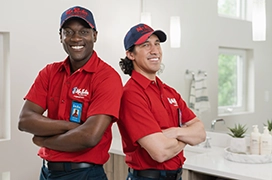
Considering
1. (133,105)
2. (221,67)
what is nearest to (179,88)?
(221,67)

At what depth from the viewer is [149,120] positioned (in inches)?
66.2

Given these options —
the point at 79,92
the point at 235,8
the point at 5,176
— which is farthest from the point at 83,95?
the point at 235,8

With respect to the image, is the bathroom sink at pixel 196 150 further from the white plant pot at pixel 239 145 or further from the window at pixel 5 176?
the window at pixel 5 176

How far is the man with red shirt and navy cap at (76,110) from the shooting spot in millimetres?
1595

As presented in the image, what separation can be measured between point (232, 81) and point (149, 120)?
147 centimetres

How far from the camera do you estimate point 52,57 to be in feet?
9.71

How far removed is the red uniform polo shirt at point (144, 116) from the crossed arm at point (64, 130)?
134mm

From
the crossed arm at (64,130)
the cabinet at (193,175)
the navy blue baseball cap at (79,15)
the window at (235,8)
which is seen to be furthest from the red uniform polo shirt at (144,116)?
the window at (235,8)

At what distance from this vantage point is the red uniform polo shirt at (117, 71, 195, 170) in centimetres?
169

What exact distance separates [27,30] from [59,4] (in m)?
0.39

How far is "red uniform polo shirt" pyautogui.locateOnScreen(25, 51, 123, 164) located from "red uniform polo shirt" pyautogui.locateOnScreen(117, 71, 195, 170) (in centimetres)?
9

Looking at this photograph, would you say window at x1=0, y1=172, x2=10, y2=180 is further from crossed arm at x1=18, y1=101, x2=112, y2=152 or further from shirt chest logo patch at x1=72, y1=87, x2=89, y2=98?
shirt chest logo patch at x1=72, y1=87, x2=89, y2=98

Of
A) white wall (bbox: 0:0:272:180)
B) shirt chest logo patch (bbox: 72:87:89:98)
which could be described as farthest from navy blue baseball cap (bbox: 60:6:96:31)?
white wall (bbox: 0:0:272:180)

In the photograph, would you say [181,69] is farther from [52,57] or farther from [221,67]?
[52,57]
